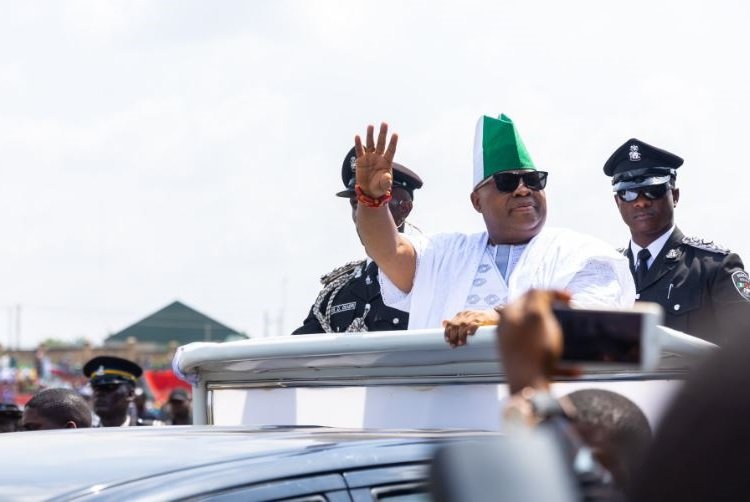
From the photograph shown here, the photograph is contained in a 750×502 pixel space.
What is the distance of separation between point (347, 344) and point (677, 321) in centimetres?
193

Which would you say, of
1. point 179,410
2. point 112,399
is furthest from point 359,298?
point 179,410

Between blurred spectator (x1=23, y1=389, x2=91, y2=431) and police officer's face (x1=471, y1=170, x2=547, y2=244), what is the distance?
8.74 ft

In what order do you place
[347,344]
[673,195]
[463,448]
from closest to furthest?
[463,448] → [347,344] → [673,195]

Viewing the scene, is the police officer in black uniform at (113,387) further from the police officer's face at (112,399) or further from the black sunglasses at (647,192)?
the black sunglasses at (647,192)

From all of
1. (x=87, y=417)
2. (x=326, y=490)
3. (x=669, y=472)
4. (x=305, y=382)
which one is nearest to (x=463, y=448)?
(x=669, y=472)

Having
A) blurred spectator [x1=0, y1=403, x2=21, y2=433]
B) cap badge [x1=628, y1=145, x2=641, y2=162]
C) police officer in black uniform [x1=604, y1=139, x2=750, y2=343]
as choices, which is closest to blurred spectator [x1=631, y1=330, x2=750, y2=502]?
police officer in black uniform [x1=604, y1=139, x2=750, y2=343]

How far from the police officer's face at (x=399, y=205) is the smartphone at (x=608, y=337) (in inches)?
186

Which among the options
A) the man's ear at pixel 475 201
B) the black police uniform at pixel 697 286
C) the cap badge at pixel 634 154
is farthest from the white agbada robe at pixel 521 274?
the cap badge at pixel 634 154

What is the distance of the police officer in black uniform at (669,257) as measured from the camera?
532cm

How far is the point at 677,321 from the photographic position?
5.32 metres

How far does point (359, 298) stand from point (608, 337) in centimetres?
436

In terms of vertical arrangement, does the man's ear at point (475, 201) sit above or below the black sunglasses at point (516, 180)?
below

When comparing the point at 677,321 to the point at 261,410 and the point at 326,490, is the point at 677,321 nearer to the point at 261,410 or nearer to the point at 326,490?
the point at 261,410

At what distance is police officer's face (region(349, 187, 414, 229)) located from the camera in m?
6.14
